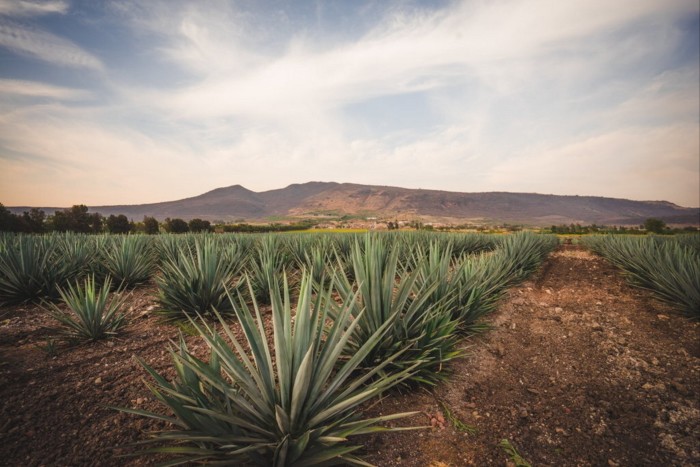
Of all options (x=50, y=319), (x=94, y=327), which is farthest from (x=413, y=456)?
(x=50, y=319)

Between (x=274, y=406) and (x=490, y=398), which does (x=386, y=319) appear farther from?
(x=274, y=406)

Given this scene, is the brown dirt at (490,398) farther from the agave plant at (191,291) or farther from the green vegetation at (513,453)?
the agave plant at (191,291)

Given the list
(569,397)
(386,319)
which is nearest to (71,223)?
(386,319)

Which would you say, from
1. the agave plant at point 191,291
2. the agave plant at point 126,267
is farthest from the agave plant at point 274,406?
the agave plant at point 126,267

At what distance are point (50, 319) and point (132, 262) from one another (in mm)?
2071

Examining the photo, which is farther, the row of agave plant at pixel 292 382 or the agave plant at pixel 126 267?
the agave plant at pixel 126 267

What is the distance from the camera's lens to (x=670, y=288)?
5418 millimetres

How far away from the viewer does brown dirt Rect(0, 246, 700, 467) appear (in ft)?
6.58

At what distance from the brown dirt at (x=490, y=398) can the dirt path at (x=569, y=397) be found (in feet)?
0.04

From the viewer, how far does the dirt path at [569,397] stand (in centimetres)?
219

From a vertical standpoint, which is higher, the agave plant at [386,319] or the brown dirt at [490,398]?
the agave plant at [386,319]

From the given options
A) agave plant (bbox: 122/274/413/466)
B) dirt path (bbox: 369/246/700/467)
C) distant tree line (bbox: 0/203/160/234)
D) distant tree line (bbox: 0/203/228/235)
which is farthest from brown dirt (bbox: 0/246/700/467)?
distant tree line (bbox: 0/203/160/234)

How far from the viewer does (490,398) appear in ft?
9.16

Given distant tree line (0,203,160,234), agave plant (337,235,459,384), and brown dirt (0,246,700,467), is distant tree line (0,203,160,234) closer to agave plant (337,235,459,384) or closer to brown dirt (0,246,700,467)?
brown dirt (0,246,700,467)
